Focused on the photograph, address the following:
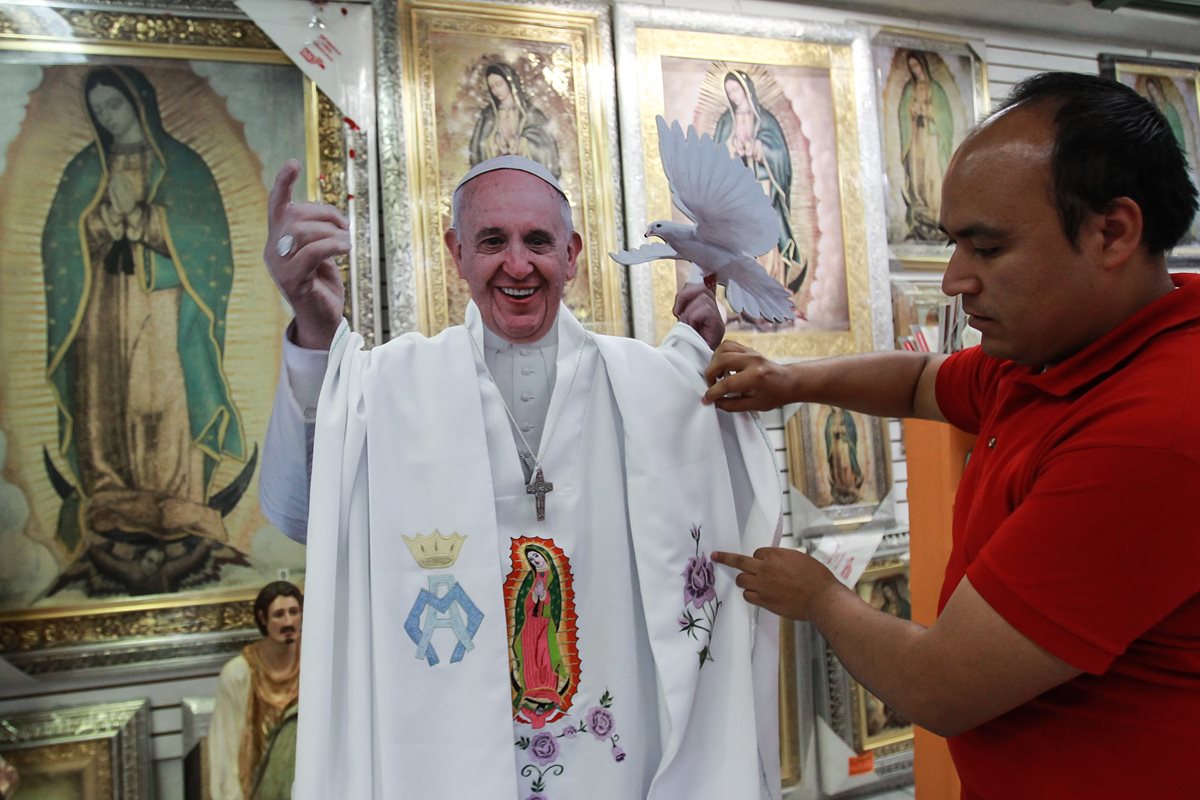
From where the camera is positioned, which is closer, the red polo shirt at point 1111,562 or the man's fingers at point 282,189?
the red polo shirt at point 1111,562

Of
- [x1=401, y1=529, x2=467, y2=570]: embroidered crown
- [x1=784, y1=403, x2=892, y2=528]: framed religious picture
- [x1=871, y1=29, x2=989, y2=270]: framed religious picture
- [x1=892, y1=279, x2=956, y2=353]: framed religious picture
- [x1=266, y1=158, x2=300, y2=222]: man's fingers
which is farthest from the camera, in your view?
[x1=871, y1=29, x2=989, y2=270]: framed religious picture

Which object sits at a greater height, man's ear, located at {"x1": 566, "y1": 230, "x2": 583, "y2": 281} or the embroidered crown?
man's ear, located at {"x1": 566, "y1": 230, "x2": 583, "y2": 281}

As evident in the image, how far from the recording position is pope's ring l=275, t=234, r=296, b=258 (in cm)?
138

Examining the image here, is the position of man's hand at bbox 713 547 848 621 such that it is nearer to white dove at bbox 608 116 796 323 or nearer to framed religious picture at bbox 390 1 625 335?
white dove at bbox 608 116 796 323

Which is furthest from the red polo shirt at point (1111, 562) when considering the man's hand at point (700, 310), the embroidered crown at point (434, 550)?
the embroidered crown at point (434, 550)

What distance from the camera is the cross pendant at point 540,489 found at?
5.12 feet

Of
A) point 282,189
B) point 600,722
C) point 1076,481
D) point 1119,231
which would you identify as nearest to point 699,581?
point 600,722

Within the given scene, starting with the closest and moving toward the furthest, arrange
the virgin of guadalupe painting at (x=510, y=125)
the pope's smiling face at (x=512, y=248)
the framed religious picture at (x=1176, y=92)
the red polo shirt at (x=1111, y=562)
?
1. the red polo shirt at (x=1111, y=562)
2. the pope's smiling face at (x=512, y=248)
3. the virgin of guadalupe painting at (x=510, y=125)
4. the framed religious picture at (x=1176, y=92)

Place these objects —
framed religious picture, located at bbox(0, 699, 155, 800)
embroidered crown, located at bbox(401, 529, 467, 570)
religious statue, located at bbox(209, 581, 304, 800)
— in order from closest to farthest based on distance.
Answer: embroidered crown, located at bbox(401, 529, 467, 570)
framed religious picture, located at bbox(0, 699, 155, 800)
religious statue, located at bbox(209, 581, 304, 800)

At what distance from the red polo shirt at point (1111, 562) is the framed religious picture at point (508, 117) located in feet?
7.49

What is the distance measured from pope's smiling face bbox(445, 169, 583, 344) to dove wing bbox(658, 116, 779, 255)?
0.25 m

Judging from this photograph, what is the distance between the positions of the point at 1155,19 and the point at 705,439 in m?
4.61

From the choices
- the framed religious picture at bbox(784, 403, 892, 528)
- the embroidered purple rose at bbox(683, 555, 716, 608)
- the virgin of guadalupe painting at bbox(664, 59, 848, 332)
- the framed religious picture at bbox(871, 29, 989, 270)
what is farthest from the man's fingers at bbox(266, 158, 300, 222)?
the framed religious picture at bbox(871, 29, 989, 270)

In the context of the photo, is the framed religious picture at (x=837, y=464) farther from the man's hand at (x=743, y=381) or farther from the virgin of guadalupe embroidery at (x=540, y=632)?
the virgin of guadalupe embroidery at (x=540, y=632)
